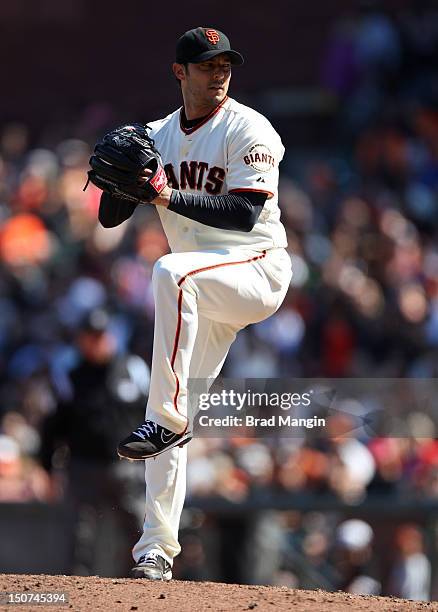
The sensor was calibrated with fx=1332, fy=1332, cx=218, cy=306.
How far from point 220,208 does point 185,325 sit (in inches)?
18.0

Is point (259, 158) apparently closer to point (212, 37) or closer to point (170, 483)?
point (212, 37)

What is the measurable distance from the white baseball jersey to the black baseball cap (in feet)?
0.77

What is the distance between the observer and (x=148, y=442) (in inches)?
195

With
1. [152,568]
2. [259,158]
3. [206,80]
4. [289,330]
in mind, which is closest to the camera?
[259,158]

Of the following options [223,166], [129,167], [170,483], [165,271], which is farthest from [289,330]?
[129,167]

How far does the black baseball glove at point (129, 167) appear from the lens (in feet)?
16.2

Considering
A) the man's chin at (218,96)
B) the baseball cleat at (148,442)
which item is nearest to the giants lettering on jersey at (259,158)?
the man's chin at (218,96)

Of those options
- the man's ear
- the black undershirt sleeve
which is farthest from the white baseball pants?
the man's ear

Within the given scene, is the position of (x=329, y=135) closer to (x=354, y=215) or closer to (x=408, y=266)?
(x=354, y=215)

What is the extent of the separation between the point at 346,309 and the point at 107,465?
2.53 meters

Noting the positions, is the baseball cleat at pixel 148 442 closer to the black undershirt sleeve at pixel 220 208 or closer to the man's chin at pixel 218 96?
the black undershirt sleeve at pixel 220 208

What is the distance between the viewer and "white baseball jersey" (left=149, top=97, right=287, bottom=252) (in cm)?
509

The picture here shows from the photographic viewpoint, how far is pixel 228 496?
26.0 ft

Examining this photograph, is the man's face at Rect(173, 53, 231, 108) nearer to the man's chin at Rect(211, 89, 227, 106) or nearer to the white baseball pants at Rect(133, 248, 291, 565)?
the man's chin at Rect(211, 89, 227, 106)
